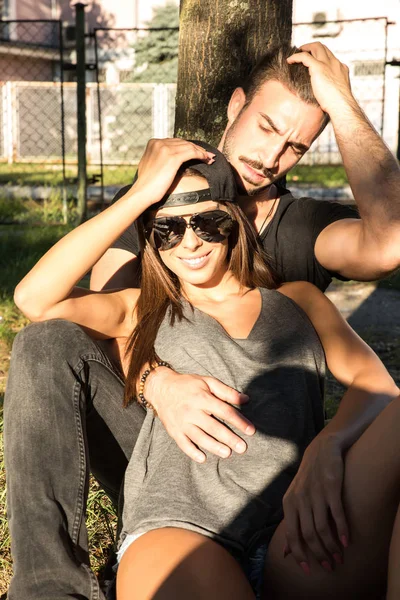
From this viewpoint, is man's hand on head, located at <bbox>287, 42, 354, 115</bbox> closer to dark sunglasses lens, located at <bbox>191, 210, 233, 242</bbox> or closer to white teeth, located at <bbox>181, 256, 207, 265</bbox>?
dark sunglasses lens, located at <bbox>191, 210, 233, 242</bbox>

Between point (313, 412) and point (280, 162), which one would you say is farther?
point (280, 162)

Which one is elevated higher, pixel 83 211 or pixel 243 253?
pixel 243 253

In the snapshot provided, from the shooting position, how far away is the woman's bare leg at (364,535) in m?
1.95

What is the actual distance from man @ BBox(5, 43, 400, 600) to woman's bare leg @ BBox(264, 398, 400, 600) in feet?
0.38

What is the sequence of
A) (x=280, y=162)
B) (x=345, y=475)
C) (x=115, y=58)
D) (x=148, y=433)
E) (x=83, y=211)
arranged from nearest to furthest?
(x=345, y=475)
(x=148, y=433)
(x=280, y=162)
(x=83, y=211)
(x=115, y=58)

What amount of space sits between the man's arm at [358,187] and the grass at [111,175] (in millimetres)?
9574

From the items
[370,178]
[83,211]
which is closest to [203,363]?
[370,178]

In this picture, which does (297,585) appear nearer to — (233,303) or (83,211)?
(233,303)

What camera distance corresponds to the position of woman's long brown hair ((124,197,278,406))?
8.71 feet

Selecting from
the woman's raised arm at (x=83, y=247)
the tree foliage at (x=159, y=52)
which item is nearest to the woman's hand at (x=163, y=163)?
the woman's raised arm at (x=83, y=247)

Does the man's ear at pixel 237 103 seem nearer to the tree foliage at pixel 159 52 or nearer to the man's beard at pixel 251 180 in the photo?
the man's beard at pixel 251 180

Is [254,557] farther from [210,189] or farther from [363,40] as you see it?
[363,40]

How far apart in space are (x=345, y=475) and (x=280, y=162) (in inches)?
51.7

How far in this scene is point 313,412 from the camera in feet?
8.23
